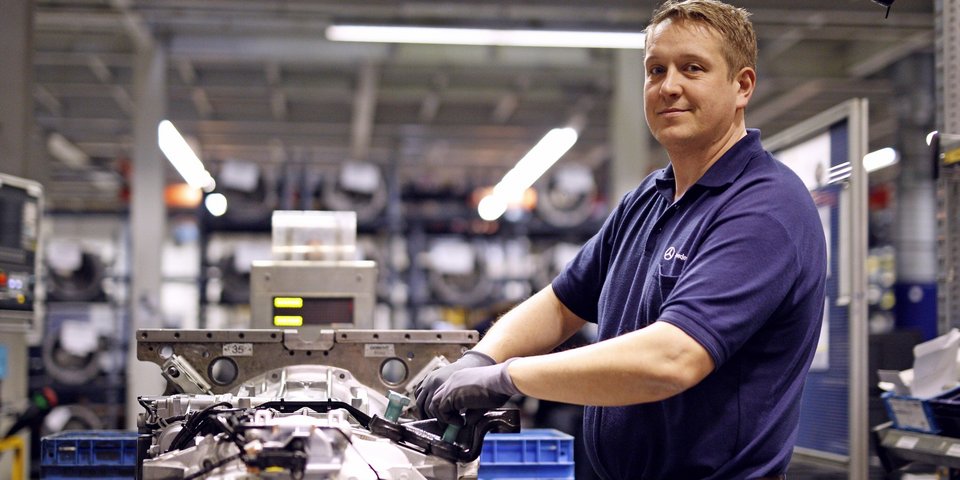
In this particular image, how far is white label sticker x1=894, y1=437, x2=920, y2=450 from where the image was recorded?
11.4 ft

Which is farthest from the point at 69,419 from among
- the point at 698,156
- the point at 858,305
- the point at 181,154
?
the point at 698,156

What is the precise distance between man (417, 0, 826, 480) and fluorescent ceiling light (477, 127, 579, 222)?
753cm

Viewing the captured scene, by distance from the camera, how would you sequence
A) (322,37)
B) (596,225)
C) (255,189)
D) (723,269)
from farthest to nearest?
(322,37)
(596,225)
(255,189)
(723,269)

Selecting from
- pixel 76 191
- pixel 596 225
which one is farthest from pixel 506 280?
pixel 76 191

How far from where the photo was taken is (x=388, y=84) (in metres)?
13.8

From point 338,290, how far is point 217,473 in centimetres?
208

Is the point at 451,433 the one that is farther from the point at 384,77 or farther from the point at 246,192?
the point at 384,77

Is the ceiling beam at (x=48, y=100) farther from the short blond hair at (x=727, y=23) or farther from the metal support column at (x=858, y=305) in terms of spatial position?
the short blond hair at (x=727, y=23)

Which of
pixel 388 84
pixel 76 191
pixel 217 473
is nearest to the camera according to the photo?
pixel 217 473

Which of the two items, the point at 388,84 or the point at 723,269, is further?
the point at 388,84

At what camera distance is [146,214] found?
9844 millimetres

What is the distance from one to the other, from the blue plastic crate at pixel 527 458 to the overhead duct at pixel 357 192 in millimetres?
5292

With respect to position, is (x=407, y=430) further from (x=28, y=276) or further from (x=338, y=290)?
(x=28, y=276)

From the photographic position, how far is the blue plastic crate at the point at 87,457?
10.8 ft
